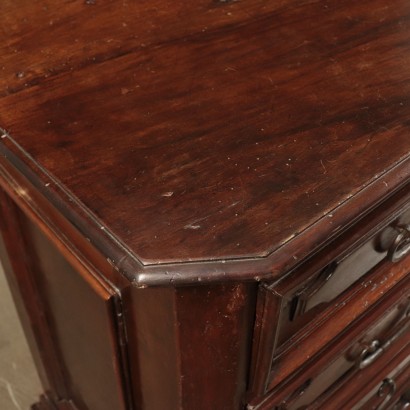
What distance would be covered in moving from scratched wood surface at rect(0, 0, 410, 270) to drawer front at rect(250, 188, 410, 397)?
6cm

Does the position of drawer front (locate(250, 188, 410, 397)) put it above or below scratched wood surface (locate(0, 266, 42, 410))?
below

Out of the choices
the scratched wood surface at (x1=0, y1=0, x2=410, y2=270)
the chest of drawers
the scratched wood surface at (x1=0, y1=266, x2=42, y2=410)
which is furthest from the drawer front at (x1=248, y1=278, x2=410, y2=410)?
the scratched wood surface at (x1=0, y1=266, x2=42, y2=410)

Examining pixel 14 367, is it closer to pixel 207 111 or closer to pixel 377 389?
pixel 377 389

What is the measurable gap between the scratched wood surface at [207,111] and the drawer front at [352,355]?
23 centimetres

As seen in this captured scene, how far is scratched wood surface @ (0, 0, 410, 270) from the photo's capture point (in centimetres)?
52

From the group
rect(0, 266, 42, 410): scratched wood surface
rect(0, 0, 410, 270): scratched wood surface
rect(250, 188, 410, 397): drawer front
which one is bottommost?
rect(250, 188, 410, 397): drawer front

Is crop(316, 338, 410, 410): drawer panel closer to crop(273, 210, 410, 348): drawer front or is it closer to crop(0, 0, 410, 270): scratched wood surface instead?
crop(273, 210, 410, 348): drawer front

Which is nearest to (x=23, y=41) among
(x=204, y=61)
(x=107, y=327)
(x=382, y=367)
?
(x=204, y=61)

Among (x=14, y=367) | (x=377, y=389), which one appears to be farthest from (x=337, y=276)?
(x=14, y=367)

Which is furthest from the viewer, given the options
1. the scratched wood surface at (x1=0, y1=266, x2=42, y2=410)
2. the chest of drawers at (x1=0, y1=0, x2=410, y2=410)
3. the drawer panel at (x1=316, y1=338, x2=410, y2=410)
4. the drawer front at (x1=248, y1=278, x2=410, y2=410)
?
the scratched wood surface at (x1=0, y1=266, x2=42, y2=410)

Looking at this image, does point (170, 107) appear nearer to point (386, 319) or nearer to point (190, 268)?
point (190, 268)

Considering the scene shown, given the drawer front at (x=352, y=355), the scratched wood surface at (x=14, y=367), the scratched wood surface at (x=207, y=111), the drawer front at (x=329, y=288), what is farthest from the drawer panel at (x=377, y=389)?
the scratched wood surface at (x=14, y=367)

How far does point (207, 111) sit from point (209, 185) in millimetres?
112

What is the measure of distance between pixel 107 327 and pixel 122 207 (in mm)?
197
